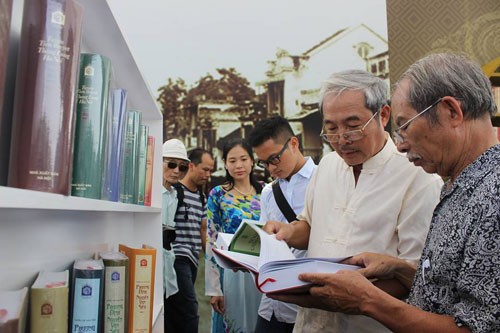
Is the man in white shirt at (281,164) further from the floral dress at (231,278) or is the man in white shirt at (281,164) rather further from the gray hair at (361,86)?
the gray hair at (361,86)

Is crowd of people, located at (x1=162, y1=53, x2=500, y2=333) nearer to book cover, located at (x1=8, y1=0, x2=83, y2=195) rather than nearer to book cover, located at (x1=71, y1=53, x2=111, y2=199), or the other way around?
book cover, located at (x1=71, y1=53, x2=111, y2=199)

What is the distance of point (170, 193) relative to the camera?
3926mm

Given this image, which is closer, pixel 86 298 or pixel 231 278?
pixel 86 298

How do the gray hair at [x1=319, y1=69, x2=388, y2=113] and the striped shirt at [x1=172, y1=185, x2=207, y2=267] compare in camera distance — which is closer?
the gray hair at [x1=319, y1=69, x2=388, y2=113]

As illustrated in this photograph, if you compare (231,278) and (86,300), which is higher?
(86,300)

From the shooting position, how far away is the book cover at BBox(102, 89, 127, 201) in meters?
1.07

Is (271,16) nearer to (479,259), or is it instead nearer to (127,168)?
(127,168)

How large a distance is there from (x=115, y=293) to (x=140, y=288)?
19 centimetres

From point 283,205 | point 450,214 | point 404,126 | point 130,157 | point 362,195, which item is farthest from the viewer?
point 283,205

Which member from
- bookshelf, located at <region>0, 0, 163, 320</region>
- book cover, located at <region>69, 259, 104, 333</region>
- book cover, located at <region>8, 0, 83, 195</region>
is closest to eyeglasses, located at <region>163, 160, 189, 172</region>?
bookshelf, located at <region>0, 0, 163, 320</region>

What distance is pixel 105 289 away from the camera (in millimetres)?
1113

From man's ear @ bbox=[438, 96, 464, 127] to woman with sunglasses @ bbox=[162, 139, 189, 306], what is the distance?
241 cm

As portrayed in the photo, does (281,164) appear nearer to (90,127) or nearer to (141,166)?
(141,166)

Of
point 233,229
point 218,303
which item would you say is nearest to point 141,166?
point 233,229
